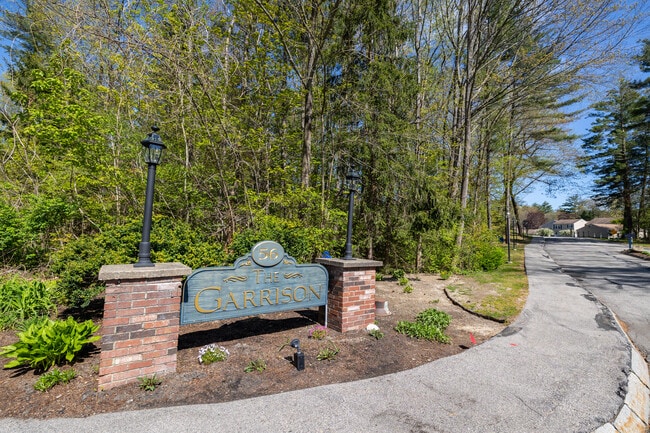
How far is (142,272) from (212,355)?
1.31 metres

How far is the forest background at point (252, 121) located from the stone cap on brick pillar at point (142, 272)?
233 cm

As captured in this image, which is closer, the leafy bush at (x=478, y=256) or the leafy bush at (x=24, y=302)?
the leafy bush at (x=24, y=302)

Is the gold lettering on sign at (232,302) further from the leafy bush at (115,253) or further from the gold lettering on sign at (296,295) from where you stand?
the leafy bush at (115,253)

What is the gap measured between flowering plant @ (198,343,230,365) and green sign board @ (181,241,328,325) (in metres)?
0.37

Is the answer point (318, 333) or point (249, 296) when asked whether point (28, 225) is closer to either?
point (249, 296)

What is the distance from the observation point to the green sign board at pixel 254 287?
346cm

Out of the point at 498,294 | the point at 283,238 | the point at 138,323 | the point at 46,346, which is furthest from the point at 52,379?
the point at 498,294

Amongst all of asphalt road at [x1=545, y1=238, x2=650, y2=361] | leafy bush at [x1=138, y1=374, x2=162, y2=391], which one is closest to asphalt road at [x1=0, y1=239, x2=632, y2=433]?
leafy bush at [x1=138, y1=374, x2=162, y2=391]

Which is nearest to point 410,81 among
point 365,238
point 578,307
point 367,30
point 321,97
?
point 367,30

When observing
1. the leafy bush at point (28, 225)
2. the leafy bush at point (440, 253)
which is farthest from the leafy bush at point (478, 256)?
the leafy bush at point (28, 225)

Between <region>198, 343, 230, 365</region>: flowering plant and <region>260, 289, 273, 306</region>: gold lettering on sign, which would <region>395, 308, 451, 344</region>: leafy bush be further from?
<region>198, 343, 230, 365</region>: flowering plant

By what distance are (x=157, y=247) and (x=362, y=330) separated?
157 inches

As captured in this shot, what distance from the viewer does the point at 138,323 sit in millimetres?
2916

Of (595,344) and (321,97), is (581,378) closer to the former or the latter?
(595,344)
